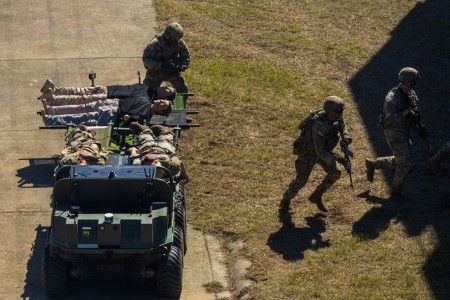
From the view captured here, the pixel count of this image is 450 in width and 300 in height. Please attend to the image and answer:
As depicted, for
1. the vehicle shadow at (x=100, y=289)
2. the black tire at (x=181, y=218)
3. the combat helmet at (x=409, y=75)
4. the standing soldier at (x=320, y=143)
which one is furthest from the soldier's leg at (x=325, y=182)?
the vehicle shadow at (x=100, y=289)

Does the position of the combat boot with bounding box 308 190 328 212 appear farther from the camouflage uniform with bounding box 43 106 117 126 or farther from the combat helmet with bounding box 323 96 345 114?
the camouflage uniform with bounding box 43 106 117 126

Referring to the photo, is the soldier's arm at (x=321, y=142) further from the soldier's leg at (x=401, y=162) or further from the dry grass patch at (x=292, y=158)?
the soldier's leg at (x=401, y=162)

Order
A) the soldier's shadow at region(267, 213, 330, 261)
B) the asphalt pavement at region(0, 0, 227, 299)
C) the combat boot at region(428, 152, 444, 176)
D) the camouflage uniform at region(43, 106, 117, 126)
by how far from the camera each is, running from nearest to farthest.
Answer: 1. the asphalt pavement at region(0, 0, 227, 299)
2. the soldier's shadow at region(267, 213, 330, 261)
3. the combat boot at region(428, 152, 444, 176)
4. the camouflage uniform at region(43, 106, 117, 126)

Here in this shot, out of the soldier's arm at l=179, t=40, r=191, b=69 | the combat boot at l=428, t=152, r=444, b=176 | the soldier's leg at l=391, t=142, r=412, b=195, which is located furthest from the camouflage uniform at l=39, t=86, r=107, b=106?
the combat boot at l=428, t=152, r=444, b=176

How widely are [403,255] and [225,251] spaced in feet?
8.02

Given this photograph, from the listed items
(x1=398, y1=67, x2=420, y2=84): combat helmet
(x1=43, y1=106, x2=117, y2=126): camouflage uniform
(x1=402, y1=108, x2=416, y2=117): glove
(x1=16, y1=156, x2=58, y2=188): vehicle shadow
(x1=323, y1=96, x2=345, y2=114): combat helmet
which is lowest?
(x1=16, y1=156, x2=58, y2=188): vehicle shadow

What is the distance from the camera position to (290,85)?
21016mm

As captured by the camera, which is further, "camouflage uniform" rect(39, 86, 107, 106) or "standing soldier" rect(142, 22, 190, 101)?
"standing soldier" rect(142, 22, 190, 101)

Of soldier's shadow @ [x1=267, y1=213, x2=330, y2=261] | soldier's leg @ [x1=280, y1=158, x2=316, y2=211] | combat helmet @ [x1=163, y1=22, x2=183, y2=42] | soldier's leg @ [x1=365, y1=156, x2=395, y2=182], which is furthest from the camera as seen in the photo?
combat helmet @ [x1=163, y1=22, x2=183, y2=42]

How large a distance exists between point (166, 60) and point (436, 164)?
16.9ft

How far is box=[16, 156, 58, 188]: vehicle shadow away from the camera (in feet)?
55.9

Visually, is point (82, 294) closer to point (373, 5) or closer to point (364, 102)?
point (364, 102)

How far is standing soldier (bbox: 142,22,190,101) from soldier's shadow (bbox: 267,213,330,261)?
4.28 m

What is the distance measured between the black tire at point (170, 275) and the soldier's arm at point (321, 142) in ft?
8.58
